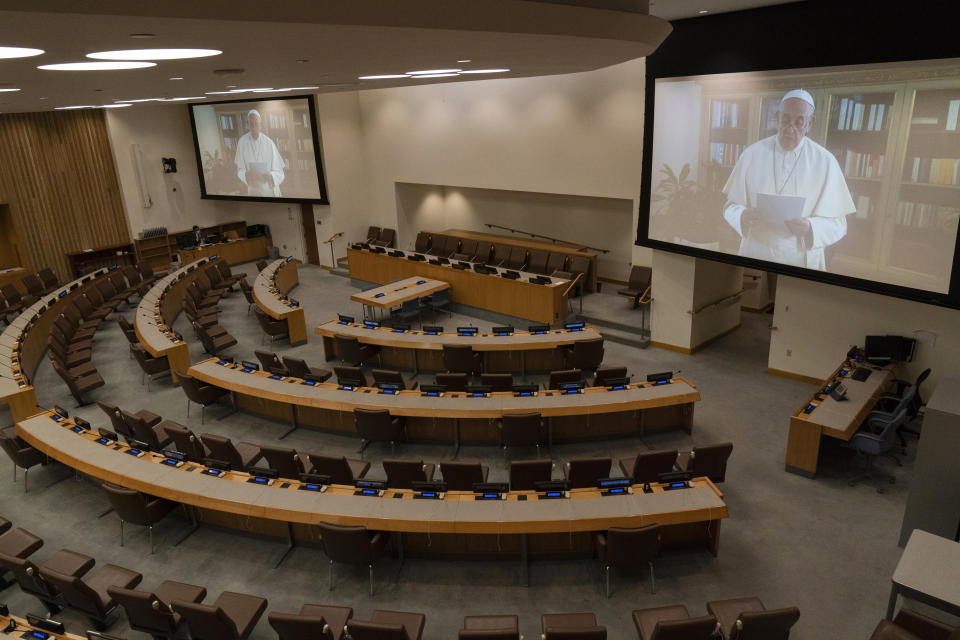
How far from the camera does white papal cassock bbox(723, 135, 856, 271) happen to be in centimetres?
903

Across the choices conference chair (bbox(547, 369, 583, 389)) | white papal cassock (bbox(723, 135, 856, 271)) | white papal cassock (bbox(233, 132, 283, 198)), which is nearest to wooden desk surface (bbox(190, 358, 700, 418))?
conference chair (bbox(547, 369, 583, 389))

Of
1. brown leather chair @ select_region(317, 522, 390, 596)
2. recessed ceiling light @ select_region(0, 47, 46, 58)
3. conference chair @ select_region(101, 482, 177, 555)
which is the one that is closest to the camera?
recessed ceiling light @ select_region(0, 47, 46, 58)

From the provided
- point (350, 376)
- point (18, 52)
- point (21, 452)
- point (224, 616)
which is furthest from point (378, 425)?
point (18, 52)

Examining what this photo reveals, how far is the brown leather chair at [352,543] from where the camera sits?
20.0 ft

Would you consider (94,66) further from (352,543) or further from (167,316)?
(167,316)

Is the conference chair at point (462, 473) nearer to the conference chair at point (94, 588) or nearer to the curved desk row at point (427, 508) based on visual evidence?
the curved desk row at point (427, 508)

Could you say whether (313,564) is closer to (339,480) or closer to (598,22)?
(339,480)

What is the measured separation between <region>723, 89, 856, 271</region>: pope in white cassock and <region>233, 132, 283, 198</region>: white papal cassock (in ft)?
44.7

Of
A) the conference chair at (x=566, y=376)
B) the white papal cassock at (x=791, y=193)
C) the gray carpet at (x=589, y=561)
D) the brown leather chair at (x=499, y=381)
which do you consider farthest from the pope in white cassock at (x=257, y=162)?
the white papal cassock at (x=791, y=193)

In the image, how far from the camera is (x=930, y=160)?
7891 mm

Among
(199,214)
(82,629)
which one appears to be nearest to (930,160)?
(82,629)

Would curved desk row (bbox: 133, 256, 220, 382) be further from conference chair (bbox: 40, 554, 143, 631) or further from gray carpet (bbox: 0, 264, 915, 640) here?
conference chair (bbox: 40, 554, 143, 631)

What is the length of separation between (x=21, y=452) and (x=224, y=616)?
4.92m

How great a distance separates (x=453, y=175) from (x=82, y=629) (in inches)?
520
